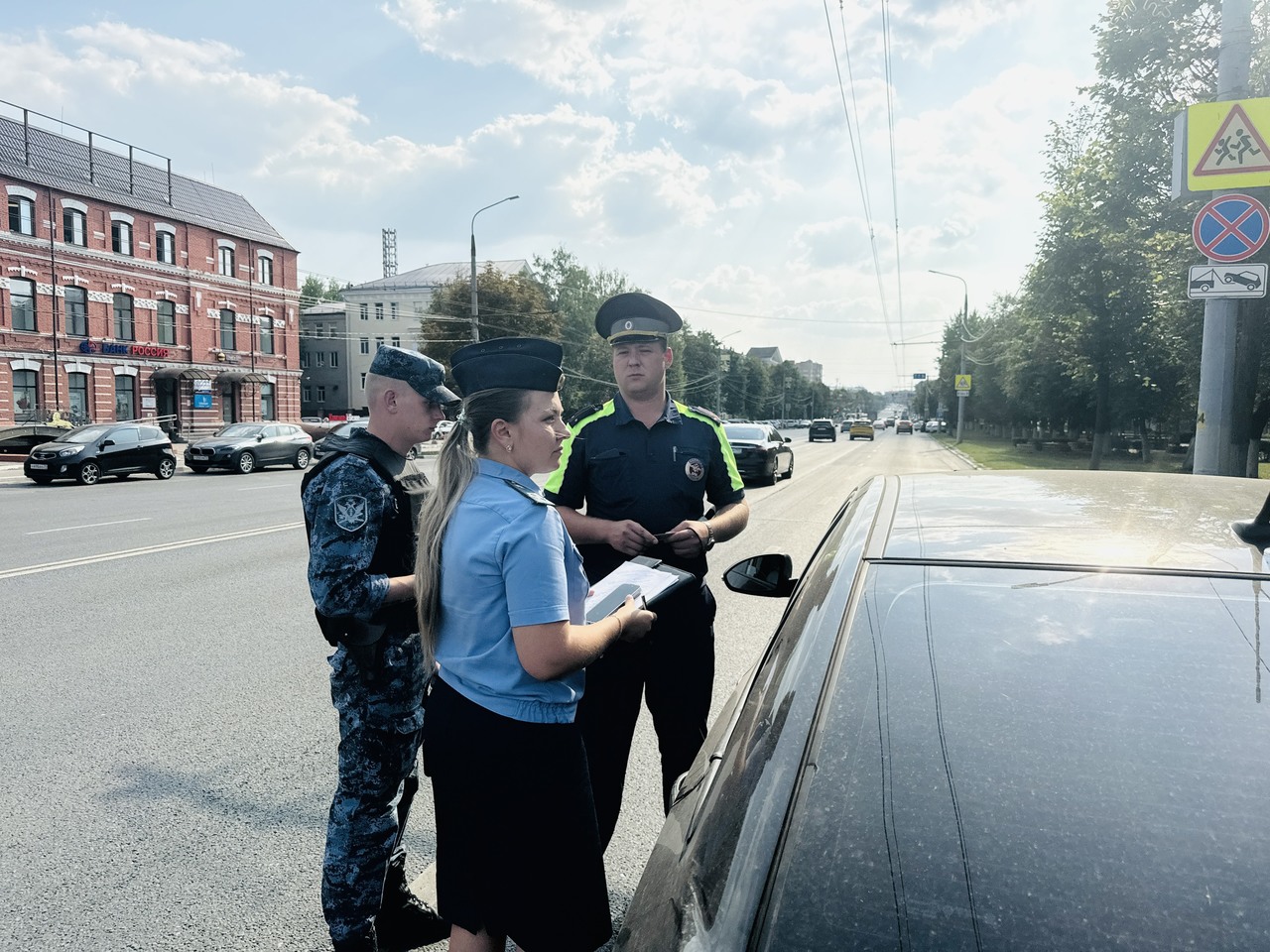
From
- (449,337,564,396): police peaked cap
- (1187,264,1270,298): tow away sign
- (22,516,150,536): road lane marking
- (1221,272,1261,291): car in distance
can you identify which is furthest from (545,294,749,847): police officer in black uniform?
(22,516,150,536): road lane marking

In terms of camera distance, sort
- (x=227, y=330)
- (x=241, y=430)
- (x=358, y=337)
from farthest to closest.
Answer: (x=358, y=337) < (x=227, y=330) < (x=241, y=430)

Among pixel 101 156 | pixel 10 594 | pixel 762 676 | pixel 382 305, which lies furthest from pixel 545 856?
pixel 382 305

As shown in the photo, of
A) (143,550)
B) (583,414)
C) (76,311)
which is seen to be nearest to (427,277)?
(76,311)

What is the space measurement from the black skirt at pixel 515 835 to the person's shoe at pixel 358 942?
715 millimetres

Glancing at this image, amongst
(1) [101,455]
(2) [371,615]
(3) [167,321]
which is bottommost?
(1) [101,455]


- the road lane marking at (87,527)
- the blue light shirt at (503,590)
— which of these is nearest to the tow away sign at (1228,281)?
the blue light shirt at (503,590)

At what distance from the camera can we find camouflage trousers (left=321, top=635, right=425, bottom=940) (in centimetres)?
236

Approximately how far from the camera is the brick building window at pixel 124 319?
37875mm

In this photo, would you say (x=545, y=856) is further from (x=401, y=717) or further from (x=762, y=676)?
(x=401, y=717)

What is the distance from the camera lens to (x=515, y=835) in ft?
5.93

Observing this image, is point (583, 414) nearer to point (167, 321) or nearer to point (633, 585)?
point (633, 585)

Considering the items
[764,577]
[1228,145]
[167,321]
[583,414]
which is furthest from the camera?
[167,321]

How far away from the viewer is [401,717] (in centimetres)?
243

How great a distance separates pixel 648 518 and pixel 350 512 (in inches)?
45.5
